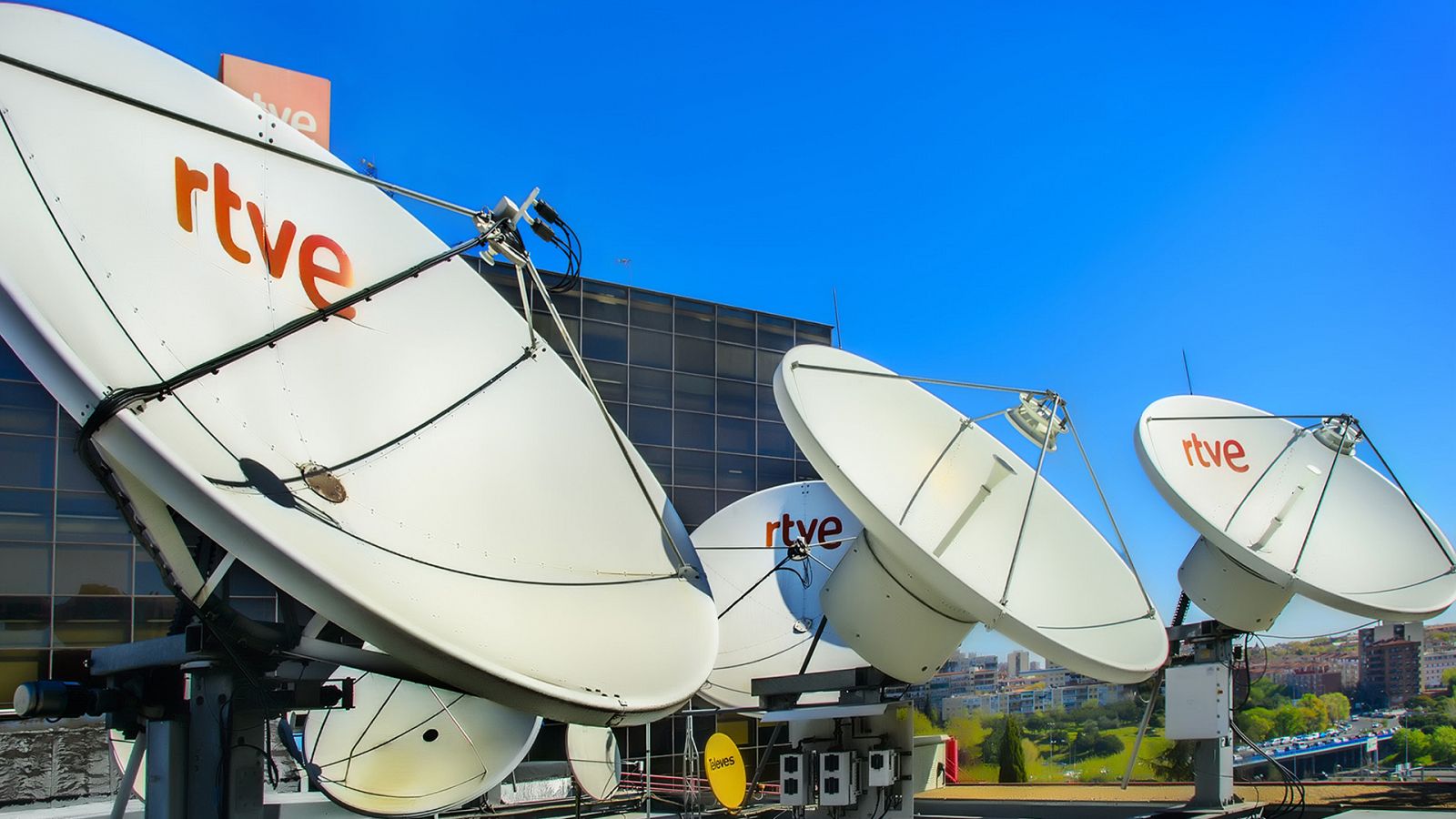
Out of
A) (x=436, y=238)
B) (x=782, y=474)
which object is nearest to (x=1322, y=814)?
(x=436, y=238)

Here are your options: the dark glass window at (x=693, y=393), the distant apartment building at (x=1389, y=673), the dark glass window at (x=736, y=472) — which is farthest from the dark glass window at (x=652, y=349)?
the distant apartment building at (x=1389, y=673)

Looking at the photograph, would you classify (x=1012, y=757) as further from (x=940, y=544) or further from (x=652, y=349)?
(x=940, y=544)

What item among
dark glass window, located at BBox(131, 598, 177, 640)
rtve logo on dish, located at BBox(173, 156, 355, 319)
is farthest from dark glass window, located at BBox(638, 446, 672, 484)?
rtve logo on dish, located at BBox(173, 156, 355, 319)

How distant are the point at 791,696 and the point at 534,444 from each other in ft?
21.6

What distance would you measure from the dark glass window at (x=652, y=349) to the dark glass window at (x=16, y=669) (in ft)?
49.6

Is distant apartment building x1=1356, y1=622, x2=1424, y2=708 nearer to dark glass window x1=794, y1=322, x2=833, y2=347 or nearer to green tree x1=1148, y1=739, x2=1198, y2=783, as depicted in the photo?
green tree x1=1148, y1=739, x2=1198, y2=783

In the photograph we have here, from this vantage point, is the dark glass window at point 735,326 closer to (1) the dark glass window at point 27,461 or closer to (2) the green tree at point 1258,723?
(1) the dark glass window at point 27,461

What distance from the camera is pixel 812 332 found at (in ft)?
119

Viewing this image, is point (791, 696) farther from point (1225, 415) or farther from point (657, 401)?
point (657, 401)

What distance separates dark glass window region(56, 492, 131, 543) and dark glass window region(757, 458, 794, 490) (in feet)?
52.3

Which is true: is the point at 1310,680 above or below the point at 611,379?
below

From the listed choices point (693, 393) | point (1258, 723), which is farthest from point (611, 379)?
point (1258, 723)

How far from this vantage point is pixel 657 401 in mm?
32094

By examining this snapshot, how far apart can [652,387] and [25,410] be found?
47.4 ft
